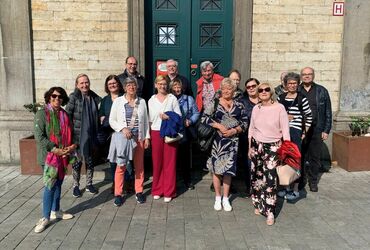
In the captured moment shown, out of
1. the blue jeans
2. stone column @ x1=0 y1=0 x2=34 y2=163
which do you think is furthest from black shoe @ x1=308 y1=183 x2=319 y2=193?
stone column @ x1=0 y1=0 x2=34 y2=163

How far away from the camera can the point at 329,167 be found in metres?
6.86

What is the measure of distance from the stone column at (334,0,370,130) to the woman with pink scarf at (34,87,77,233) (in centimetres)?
529

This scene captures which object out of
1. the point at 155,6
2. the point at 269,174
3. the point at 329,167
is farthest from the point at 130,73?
the point at 329,167

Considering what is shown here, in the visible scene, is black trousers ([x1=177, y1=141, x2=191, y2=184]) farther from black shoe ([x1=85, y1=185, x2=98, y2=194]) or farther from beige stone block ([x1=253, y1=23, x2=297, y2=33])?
beige stone block ([x1=253, y1=23, x2=297, y2=33])

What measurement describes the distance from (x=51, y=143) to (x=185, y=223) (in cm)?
184

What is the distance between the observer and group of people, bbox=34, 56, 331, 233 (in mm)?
4207

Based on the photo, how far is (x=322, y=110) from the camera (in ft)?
18.1

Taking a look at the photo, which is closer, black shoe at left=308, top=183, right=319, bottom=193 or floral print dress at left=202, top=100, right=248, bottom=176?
floral print dress at left=202, top=100, right=248, bottom=176

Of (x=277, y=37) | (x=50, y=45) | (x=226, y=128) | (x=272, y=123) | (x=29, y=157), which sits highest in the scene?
(x=277, y=37)

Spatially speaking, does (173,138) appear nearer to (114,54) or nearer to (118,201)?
(118,201)

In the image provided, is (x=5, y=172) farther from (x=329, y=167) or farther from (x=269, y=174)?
(x=329, y=167)

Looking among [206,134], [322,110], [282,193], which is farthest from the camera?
[322,110]

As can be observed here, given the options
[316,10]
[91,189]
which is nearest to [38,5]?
[91,189]

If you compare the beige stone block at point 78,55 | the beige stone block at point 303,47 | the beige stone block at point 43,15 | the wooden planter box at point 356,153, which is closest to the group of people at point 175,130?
the wooden planter box at point 356,153
